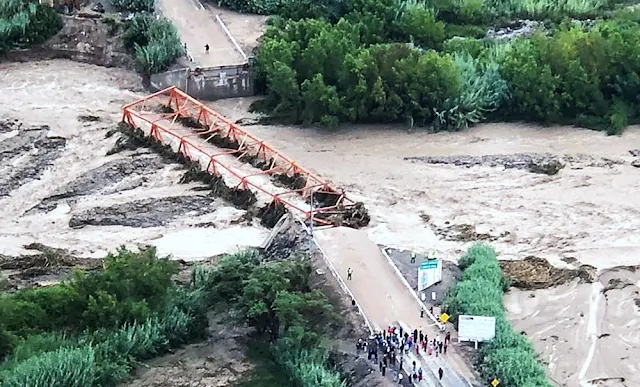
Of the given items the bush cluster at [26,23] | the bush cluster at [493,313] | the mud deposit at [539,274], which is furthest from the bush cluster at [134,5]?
the mud deposit at [539,274]

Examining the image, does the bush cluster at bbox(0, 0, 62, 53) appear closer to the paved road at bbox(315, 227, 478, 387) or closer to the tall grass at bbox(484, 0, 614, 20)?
the tall grass at bbox(484, 0, 614, 20)

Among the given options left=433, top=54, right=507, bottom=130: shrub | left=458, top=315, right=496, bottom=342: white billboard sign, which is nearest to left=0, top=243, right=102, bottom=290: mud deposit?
left=458, top=315, right=496, bottom=342: white billboard sign

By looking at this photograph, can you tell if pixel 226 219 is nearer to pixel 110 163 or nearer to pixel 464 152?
pixel 110 163

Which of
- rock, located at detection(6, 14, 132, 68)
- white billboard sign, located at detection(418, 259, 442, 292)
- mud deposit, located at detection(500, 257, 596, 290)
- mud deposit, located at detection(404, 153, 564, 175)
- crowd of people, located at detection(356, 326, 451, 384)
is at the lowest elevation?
crowd of people, located at detection(356, 326, 451, 384)

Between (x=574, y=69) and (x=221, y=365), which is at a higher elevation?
(x=574, y=69)

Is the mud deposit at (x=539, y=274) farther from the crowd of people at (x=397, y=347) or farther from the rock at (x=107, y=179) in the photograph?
the rock at (x=107, y=179)

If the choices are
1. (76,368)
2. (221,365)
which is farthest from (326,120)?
(76,368)
